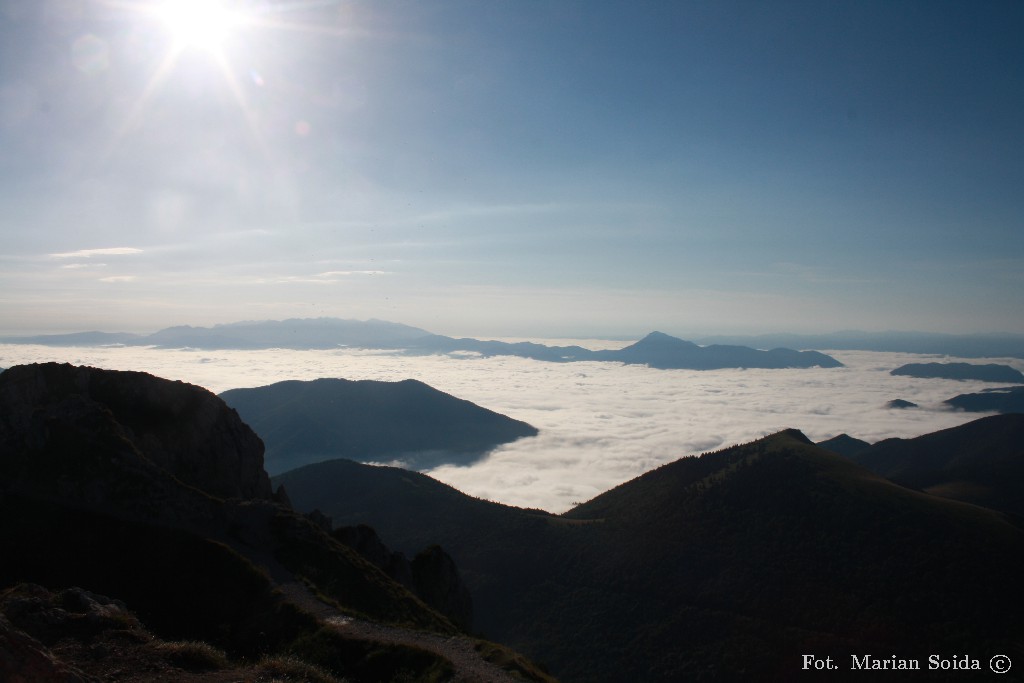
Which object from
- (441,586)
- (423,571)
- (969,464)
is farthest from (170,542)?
(969,464)

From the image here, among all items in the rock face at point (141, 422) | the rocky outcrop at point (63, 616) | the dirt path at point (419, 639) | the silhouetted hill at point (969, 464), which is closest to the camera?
the rocky outcrop at point (63, 616)

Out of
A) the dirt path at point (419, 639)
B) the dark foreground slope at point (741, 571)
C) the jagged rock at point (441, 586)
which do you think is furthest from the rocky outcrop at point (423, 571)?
the dark foreground slope at point (741, 571)

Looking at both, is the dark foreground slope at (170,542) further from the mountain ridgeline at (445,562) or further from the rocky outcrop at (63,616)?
the rocky outcrop at (63,616)

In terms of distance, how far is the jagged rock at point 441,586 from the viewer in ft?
177

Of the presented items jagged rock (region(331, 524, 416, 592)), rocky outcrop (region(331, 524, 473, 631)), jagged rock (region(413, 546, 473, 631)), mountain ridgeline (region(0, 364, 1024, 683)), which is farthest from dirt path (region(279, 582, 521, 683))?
jagged rock (region(413, 546, 473, 631))

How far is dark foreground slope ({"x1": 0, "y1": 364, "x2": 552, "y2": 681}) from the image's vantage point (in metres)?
Result: 26.4

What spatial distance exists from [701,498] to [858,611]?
34.4 m

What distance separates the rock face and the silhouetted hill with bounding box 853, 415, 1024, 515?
451 ft

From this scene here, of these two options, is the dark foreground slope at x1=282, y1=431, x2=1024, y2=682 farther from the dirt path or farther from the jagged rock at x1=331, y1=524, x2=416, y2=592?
the dirt path

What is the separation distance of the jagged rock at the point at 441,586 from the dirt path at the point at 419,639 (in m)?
24.8

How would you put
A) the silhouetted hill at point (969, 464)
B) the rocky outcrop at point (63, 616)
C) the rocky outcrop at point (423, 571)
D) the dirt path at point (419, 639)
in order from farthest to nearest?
the silhouetted hill at point (969, 464) < the rocky outcrop at point (423, 571) < the dirt path at point (419, 639) < the rocky outcrop at point (63, 616)

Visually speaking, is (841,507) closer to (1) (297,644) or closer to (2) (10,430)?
(1) (297,644)

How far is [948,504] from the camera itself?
91.9 meters

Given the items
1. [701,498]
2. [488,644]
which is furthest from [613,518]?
[488,644]
